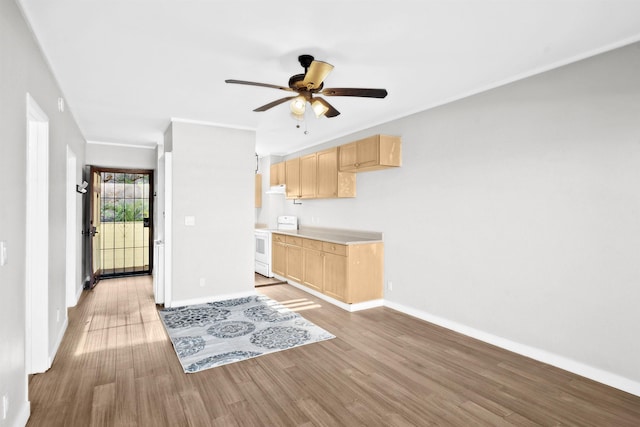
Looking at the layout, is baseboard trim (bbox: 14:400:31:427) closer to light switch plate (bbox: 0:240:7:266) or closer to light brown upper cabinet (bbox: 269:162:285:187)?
light switch plate (bbox: 0:240:7:266)

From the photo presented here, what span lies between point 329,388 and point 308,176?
405 centimetres

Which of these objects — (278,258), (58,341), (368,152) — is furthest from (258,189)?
(58,341)

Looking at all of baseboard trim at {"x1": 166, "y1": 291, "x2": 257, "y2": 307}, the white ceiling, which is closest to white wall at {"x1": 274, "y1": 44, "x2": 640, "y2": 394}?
the white ceiling

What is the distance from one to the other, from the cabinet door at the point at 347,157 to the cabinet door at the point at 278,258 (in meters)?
1.94

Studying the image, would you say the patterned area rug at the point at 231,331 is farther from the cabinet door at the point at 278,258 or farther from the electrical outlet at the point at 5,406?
the cabinet door at the point at 278,258

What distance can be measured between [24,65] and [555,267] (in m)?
4.24

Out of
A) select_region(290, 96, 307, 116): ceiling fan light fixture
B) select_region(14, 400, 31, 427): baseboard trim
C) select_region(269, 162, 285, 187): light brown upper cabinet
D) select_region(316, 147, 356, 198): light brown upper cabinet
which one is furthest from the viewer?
select_region(269, 162, 285, 187): light brown upper cabinet

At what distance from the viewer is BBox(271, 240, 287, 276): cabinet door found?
6.29 metres

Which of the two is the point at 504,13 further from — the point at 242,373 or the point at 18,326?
the point at 18,326

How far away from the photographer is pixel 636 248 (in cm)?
257

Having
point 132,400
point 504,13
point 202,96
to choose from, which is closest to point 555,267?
point 504,13

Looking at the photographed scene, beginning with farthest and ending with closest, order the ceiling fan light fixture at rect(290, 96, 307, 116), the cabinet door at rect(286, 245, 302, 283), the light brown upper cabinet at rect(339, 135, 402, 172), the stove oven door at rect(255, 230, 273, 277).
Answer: the stove oven door at rect(255, 230, 273, 277), the cabinet door at rect(286, 245, 302, 283), the light brown upper cabinet at rect(339, 135, 402, 172), the ceiling fan light fixture at rect(290, 96, 307, 116)

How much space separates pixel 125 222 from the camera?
23.1ft

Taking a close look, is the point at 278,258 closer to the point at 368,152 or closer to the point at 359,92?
the point at 368,152
